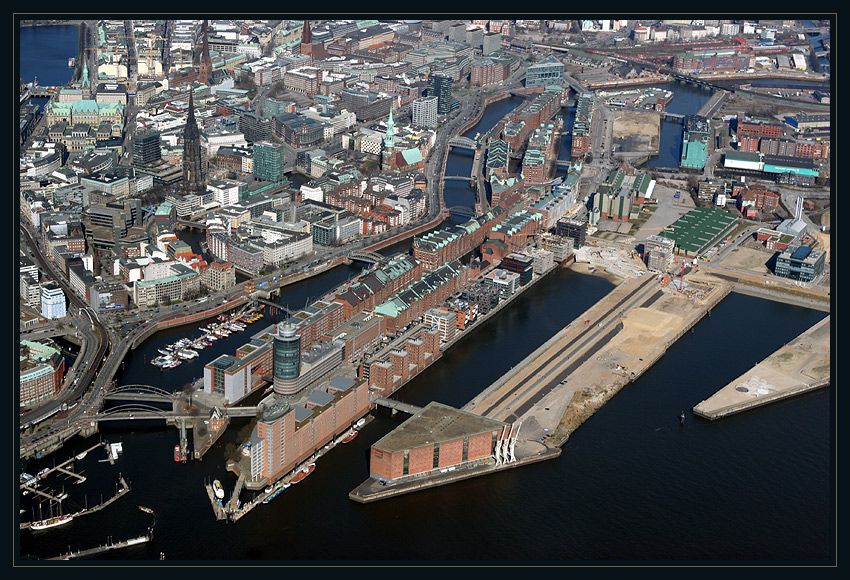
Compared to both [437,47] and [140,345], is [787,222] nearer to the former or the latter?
[140,345]

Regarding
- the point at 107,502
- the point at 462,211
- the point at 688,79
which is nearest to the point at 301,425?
the point at 107,502

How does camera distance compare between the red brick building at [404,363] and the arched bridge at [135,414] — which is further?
the red brick building at [404,363]

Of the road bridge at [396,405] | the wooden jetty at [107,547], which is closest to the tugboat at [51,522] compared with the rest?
the wooden jetty at [107,547]

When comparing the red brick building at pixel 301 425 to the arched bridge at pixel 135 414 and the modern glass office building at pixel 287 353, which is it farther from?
the arched bridge at pixel 135 414

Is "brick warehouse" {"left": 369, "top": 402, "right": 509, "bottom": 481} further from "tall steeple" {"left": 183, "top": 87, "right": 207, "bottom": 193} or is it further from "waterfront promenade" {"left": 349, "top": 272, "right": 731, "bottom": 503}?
"tall steeple" {"left": 183, "top": 87, "right": 207, "bottom": 193}

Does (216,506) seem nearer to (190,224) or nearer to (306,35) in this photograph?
(190,224)

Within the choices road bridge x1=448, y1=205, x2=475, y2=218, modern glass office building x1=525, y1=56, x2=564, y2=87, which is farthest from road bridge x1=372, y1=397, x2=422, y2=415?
modern glass office building x1=525, y1=56, x2=564, y2=87
